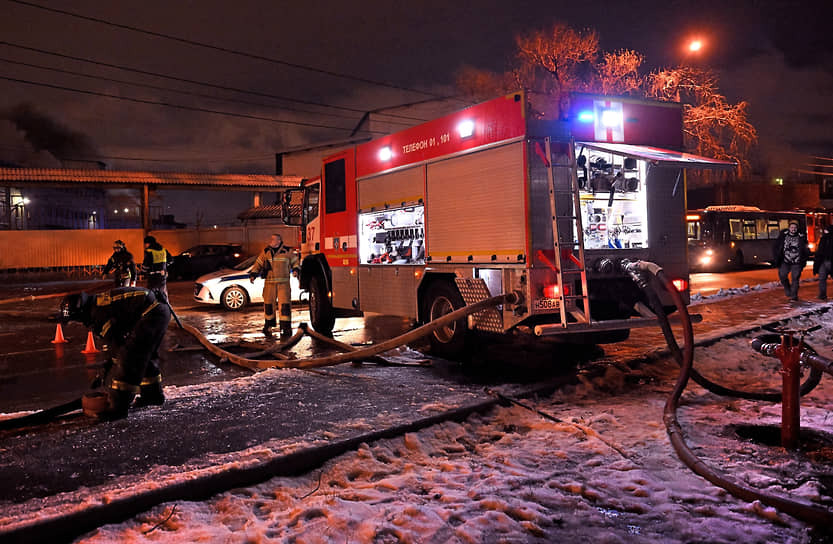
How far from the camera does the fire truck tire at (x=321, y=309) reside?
1041 cm

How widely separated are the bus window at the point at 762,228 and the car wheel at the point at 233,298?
22.9 m

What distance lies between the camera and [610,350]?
831cm

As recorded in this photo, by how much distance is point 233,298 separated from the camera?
14.0 metres

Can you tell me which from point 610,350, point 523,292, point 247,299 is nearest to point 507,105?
point 523,292

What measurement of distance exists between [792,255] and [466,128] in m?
9.44

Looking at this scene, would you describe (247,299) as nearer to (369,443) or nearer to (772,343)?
(369,443)

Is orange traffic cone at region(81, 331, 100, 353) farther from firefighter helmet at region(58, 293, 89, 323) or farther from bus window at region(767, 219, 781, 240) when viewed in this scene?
bus window at region(767, 219, 781, 240)

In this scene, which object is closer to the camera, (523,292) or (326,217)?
(523,292)

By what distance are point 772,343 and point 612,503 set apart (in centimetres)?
195

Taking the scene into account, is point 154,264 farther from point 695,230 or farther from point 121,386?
point 695,230

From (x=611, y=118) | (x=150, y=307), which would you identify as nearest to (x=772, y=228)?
(x=611, y=118)

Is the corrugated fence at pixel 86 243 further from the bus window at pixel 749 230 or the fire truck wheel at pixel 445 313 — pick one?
the fire truck wheel at pixel 445 313

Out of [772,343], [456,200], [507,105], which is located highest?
[507,105]

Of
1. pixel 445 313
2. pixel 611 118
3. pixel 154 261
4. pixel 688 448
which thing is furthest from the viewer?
pixel 154 261
